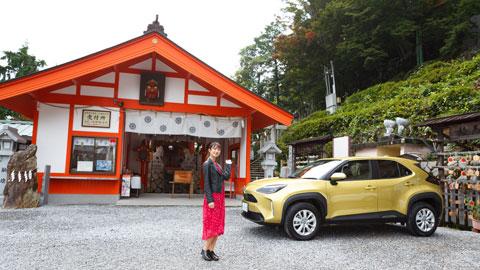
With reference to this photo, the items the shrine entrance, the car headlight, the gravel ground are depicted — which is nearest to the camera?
the gravel ground

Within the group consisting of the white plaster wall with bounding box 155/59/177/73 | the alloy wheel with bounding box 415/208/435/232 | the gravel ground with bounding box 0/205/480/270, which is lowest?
the gravel ground with bounding box 0/205/480/270

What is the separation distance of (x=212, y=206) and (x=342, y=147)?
19.1ft

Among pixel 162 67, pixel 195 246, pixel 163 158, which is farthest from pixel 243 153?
pixel 163 158

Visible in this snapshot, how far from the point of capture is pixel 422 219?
5.96 meters

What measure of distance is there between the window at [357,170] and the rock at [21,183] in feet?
26.2

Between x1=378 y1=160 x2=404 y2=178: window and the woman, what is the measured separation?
3475mm

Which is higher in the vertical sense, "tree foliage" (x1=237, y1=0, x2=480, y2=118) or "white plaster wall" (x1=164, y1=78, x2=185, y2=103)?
"tree foliage" (x1=237, y1=0, x2=480, y2=118)

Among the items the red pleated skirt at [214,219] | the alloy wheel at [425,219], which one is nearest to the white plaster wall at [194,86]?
the red pleated skirt at [214,219]

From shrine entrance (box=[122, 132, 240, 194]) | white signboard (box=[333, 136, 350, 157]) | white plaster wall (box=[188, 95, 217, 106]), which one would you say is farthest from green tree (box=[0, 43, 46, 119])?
white signboard (box=[333, 136, 350, 157])

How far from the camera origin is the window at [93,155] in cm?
928

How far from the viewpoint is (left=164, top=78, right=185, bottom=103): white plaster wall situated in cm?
1025

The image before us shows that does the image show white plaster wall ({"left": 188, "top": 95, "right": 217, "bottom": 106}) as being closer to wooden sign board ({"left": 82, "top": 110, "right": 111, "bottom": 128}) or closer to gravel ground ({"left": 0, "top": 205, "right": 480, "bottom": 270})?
wooden sign board ({"left": 82, "top": 110, "right": 111, "bottom": 128})

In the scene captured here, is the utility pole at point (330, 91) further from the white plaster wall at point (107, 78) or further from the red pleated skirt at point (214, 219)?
the red pleated skirt at point (214, 219)

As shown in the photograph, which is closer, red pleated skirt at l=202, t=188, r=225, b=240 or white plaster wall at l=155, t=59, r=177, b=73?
red pleated skirt at l=202, t=188, r=225, b=240
